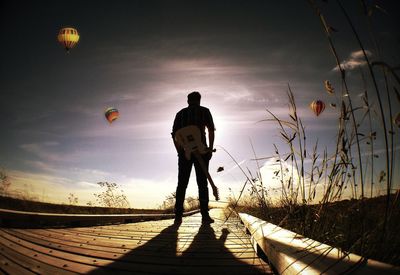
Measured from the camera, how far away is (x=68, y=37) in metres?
14.8

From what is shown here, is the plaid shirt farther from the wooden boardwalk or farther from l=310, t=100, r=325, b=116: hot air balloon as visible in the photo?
l=310, t=100, r=325, b=116: hot air balloon

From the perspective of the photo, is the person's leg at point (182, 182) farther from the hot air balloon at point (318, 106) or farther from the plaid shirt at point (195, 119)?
the hot air balloon at point (318, 106)

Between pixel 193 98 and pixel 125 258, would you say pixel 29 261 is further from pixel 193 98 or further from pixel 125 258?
pixel 193 98

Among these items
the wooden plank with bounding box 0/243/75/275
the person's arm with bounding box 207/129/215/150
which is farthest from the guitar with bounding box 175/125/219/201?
the wooden plank with bounding box 0/243/75/275

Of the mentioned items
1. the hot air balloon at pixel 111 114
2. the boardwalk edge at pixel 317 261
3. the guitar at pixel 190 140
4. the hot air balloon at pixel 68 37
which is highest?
the hot air balloon at pixel 68 37

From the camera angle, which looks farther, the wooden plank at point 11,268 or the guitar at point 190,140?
the guitar at point 190,140

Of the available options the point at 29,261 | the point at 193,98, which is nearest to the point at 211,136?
the point at 193,98

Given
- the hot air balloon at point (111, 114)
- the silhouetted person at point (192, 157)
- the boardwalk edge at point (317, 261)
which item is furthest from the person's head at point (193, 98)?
the hot air balloon at point (111, 114)

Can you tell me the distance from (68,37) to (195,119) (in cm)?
1452

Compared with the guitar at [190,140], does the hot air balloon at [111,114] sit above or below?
above

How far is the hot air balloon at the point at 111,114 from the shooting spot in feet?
48.4

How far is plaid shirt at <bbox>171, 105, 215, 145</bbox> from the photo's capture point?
3984mm

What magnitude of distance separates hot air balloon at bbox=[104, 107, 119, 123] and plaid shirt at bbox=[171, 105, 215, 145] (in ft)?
38.0

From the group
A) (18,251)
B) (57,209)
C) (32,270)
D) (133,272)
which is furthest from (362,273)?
(57,209)
